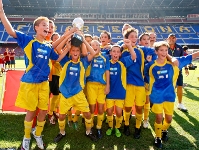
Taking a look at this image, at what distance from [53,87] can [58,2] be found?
38.9 m

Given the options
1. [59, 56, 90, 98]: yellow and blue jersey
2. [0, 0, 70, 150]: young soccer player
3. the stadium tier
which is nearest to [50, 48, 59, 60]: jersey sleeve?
[0, 0, 70, 150]: young soccer player

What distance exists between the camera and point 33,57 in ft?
12.0

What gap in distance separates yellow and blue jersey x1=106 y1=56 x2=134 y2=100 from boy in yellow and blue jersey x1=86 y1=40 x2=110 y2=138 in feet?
0.48

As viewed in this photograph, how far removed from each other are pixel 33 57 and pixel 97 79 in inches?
52.9

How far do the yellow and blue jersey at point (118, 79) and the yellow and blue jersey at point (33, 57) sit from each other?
142cm

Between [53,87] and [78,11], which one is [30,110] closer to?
[53,87]

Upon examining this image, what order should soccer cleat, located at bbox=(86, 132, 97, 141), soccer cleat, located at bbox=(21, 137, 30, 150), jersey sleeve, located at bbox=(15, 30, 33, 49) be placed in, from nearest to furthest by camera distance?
jersey sleeve, located at bbox=(15, 30, 33, 49) → soccer cleat, located at bbox=(21, 137, 30, 150) → soccer cleat, located at bbox=(86, 132, 97, 141)

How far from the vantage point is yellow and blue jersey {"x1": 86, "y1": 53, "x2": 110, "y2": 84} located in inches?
172

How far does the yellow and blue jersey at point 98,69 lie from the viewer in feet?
14.3

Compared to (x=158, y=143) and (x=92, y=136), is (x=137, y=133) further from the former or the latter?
(x=92, y=136)

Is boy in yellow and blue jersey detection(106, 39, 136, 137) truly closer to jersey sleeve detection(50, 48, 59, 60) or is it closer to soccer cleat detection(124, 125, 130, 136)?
soccer cleat detection(124, 125, 130, 136)

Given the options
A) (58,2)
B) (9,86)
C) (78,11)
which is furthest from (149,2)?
(9,86)

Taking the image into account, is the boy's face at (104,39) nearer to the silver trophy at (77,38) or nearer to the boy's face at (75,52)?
the boy's face at (75,52)

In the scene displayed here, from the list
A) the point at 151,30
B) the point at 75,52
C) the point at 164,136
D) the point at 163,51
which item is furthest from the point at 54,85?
the point at 151,30
